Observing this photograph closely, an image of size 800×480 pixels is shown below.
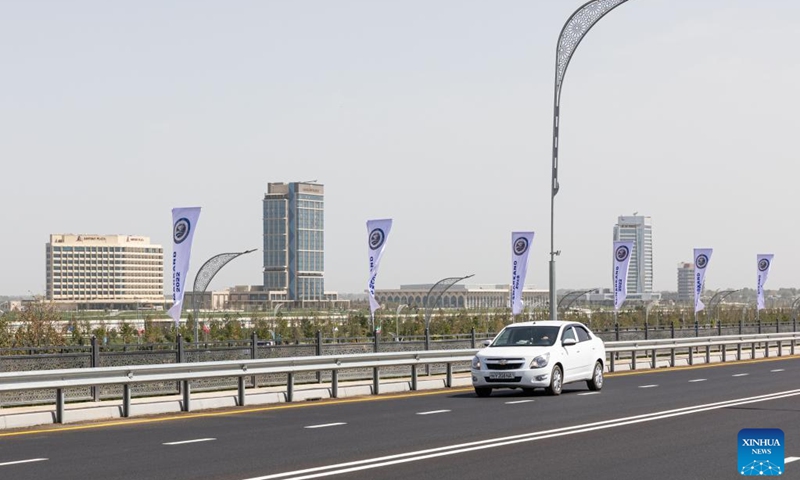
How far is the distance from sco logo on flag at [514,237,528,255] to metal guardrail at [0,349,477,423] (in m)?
16.1

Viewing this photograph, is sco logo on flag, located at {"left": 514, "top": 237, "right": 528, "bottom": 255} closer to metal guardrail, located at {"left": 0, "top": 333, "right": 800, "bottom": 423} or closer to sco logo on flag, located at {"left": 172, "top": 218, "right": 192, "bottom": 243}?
metal guardrail, located at {"left": 0, "top": 333, "right": 800, "bottom": 423}

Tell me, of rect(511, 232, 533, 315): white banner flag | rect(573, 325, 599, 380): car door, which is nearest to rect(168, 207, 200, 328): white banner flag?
rect(573, 325, 599, 380): car door

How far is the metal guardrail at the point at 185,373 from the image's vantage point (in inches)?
784

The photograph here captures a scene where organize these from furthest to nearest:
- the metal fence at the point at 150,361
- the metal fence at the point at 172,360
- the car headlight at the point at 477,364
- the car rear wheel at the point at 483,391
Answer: the car rear wheel at the point at 483,391
the car headlight at the point at 477,364
the metal fence at the point at 172,360
the metal fence at the point at 150,361

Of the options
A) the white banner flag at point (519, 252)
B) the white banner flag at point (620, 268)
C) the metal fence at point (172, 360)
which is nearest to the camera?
the metal fence at point (172, 360)

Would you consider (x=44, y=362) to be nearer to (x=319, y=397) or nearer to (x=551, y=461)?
(x=319, y=397)

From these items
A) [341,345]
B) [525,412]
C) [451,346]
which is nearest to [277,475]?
[525,412]

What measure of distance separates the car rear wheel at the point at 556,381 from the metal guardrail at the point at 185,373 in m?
3.66

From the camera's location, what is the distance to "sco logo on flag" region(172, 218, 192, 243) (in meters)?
34.1

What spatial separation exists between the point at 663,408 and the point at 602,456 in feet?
25.3

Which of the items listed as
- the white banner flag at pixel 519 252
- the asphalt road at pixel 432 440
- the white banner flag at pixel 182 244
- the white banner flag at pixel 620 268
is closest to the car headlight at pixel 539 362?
the asphalt road at pixel 432 440

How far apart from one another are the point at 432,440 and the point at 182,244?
18819 mm

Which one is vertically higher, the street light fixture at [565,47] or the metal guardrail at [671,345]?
the street light fixture at [565,47]

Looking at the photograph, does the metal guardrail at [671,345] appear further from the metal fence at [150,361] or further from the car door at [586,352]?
the car door at [586,352]
